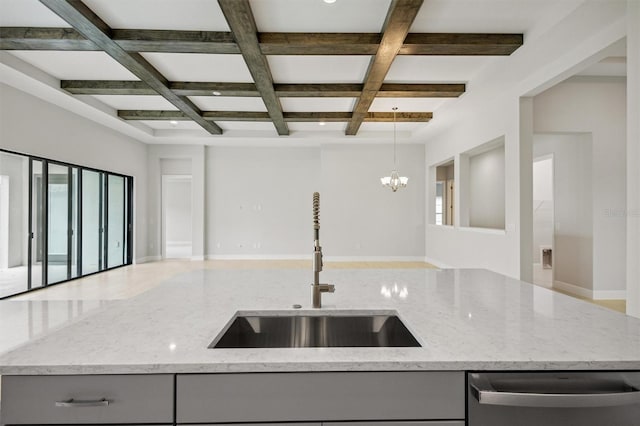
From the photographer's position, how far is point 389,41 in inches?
142

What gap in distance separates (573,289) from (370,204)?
177 inches

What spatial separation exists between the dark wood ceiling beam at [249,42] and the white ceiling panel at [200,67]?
0.28 m

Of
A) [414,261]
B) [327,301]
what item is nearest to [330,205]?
[414,261]

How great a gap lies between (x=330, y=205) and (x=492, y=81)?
4.71 metres

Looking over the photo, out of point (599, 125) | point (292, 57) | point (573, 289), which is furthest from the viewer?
point (573, 289)

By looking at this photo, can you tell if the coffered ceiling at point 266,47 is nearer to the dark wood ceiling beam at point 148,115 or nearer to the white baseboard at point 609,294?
the dark wood ceiling beam at point 148,115

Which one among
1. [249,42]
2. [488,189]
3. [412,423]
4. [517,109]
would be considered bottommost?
[412,423]

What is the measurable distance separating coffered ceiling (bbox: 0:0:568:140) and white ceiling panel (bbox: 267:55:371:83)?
0.01 m

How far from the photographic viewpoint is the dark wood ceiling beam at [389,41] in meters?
3.02

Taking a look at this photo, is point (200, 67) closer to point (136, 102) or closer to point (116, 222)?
point (136, 102)

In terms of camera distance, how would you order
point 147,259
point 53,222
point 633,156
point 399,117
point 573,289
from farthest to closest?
point 147,259 → point 399,117 → point 53,222 → point 573,289 → point 633,156

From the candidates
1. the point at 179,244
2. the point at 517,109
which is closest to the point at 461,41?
the point at 517,109

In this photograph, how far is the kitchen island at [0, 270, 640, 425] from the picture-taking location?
34.2 inches

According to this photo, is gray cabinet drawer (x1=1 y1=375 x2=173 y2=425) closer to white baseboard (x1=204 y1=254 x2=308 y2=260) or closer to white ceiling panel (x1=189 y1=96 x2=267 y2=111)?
white ceiling panel (x1=189 y1=96 x2=267 y2=111)
